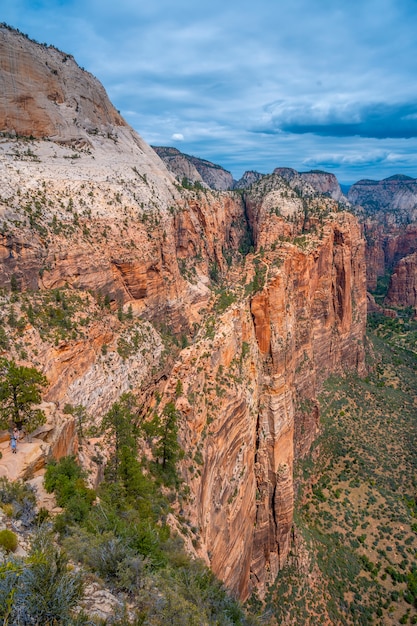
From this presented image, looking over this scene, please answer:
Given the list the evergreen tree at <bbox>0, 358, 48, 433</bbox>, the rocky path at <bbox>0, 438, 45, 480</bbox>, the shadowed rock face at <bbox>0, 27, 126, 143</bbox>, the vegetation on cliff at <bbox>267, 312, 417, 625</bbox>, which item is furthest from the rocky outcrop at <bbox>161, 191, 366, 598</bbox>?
the shadowed rock face at <bbox>0, 27, 126, 143</bbox>

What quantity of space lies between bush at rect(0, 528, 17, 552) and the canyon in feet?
15.9

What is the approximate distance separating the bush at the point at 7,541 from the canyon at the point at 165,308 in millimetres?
4854

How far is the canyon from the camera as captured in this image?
2522 cm

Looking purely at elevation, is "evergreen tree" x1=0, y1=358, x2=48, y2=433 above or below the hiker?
above

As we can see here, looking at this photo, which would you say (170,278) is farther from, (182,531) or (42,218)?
(182,531)

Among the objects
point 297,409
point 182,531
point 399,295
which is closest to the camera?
point 182,531

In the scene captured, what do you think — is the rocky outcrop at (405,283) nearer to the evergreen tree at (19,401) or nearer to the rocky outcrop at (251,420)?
the rocky outcrop at (251,420)

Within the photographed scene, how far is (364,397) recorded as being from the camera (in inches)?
2623

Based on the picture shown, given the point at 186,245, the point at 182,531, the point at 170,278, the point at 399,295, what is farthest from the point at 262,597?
the point at 399,295

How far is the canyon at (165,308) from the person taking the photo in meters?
25.2

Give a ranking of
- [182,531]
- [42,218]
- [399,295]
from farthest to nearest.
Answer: [399,295]
[42,218]
[182,531]

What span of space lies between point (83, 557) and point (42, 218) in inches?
1369

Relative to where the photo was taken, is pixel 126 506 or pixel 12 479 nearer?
pixel 12 479

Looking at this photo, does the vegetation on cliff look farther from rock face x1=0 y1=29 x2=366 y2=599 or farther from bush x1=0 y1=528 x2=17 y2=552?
bush x1=0 y1=528 x2=17 y2=552
